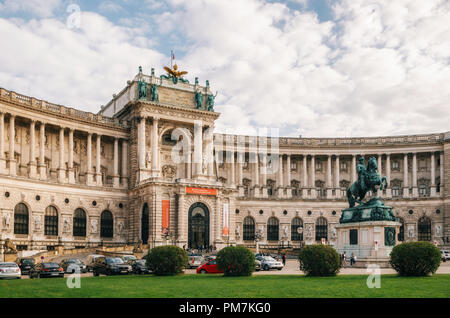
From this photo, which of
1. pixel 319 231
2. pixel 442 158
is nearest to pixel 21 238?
pixel 319 231

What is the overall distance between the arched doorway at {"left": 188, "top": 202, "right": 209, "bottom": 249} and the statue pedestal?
3023 cm

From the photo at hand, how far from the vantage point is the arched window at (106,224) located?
7344cm

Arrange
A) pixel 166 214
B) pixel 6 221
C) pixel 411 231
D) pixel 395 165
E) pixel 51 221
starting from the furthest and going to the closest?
pixel 395 165, pixel 411 231, pixel 166 214, pixel 51 221, pixel 6 221

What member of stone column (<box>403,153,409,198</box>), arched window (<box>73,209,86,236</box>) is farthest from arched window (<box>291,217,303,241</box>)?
arched window (<box>73,209,86,236</box>)

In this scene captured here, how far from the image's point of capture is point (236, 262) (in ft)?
113

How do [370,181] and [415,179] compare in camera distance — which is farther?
[415,179]

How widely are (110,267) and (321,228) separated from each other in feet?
180

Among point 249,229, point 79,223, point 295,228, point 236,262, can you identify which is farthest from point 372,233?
point 295,228

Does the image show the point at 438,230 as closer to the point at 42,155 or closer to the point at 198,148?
the point at 198,148

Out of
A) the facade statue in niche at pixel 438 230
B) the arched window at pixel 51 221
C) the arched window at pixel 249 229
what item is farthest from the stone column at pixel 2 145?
the facade statue in niche at pixel 438 230

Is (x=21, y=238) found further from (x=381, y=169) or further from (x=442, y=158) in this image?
(x=442, y=158)

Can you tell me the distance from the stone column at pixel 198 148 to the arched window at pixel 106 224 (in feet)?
43.1

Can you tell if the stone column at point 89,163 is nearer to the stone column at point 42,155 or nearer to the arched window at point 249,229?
the stone column at point 42,155

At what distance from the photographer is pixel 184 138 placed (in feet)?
265
